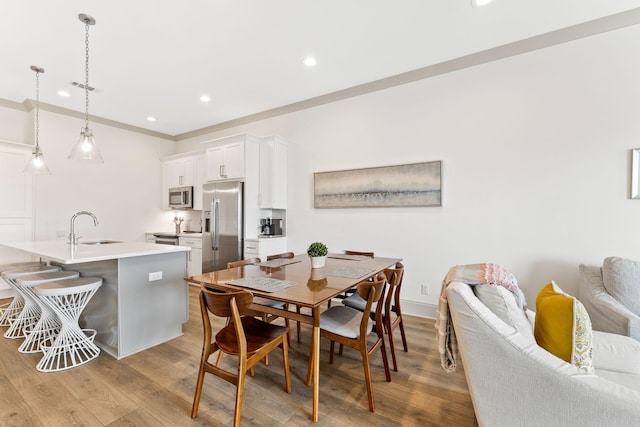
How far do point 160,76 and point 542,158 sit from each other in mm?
4537

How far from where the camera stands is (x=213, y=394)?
6.07ft

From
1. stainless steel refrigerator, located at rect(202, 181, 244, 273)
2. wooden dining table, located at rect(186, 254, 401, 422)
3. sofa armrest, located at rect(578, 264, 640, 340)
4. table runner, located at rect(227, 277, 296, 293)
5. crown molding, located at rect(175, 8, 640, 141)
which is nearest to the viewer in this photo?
wooden dining table, located at rect(186, 254, 401, 422)

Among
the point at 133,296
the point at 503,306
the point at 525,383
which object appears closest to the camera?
the point at 525,383

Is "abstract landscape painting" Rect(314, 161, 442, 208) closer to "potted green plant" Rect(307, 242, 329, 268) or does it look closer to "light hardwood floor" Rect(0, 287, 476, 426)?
"potted green plant" Rect(307, 242, 329, 268)

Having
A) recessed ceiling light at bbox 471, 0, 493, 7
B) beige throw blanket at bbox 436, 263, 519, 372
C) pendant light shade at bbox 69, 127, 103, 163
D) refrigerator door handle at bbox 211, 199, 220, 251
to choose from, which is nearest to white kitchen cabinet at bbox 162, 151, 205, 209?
refrigerator door handle at bbox 211, 199, 220, 251

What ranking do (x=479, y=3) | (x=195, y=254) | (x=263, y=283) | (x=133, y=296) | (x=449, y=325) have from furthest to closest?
(x=195, y=254)
(x=133, y=296)
(x=479, y=3)
(x=263, y=283)
(x=449, y=325)

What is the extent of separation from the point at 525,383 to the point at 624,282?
5.83 feet

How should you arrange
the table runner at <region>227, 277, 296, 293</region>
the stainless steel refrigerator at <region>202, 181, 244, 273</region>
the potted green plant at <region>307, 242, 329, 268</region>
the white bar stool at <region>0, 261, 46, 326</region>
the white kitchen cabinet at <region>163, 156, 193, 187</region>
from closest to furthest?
the table runner at <region>227, 277, 296, 293</region>, the potted green plant at <region>307, 242, 329, 268</region>, the white bar stool at <region>0, 261, 46, 326</region>, the stainless steel refrigerator at <region>202, 181, 244, 273</region>, the white kitchen cabinet at <region>163, 156, 193, 187</region>

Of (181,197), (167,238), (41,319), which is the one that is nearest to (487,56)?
(41,319)

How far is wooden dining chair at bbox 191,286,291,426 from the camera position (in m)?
1.45

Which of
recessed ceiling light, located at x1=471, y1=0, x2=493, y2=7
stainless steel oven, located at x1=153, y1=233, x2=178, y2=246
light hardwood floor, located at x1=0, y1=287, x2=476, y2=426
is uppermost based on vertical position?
recessed ceiling light, located at x1=471, y1=0, x2=493, y2=7

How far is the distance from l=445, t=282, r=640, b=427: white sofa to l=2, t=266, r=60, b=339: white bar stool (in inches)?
142

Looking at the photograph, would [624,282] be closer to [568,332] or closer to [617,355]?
[617,355]

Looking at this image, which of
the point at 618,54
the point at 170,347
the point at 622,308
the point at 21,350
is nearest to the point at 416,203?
the point at 622,308
